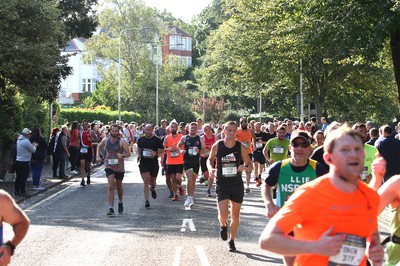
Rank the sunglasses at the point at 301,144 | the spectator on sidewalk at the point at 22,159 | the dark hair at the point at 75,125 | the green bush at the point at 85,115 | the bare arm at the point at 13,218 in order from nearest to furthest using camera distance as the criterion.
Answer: the bare arm at the point at 13,218 → the sunglasses at the point at 301,144 → the spectator on sidewalk at the point at 22,159 → the dark hair at the point at 75,125 → the green bush at the point at 85,115

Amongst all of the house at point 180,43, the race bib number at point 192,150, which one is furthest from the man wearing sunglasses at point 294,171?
the house at point 180,43

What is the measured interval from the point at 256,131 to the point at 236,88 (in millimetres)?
32350

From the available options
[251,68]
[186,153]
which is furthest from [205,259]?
[251,68]

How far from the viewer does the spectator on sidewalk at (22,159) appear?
19391mm

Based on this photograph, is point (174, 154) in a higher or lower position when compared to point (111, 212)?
higher

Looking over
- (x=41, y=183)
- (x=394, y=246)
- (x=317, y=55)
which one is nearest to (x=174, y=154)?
(x=41, y=183)

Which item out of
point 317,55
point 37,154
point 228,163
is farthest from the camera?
point 317,55

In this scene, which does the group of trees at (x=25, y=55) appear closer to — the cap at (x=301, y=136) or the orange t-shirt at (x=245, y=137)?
the orange t-shirt at (x=245, y=137)

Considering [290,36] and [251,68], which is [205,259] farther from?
[251,68]

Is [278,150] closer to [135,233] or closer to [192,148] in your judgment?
[192,148]

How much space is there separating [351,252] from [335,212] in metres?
0.24

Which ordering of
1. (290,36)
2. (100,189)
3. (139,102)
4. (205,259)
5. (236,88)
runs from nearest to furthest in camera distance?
1. (205,259)
2. (100,189)
3. (290,36)
4. (236,88)
5. (139,102)

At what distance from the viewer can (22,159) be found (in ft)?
64.3

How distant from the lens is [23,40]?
2233 cm
